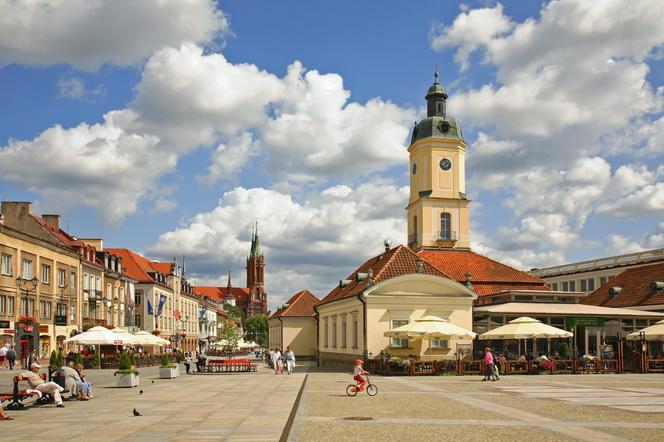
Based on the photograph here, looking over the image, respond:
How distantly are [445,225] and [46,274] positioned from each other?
33.8 meters

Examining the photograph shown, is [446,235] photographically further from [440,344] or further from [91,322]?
[91,322]

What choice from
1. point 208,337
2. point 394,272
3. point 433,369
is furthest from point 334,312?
point 208,337

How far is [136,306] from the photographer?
84562 millimetres

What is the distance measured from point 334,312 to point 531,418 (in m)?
33.3

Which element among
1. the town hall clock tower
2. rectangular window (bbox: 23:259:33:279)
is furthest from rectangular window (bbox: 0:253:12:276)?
the town hall clock tower

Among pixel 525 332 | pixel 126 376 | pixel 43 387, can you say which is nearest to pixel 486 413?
pixel 43 387

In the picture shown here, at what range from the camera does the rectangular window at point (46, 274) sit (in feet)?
171

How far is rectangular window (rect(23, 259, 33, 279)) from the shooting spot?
4881 cm

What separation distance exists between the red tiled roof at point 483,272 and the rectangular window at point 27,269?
28.5 metres

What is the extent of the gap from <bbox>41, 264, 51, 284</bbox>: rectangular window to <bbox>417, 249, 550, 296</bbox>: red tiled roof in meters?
27.8

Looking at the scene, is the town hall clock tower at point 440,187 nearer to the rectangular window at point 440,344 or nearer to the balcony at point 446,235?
the balcony at point 446,235

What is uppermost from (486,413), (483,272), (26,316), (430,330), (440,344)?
(483,272)

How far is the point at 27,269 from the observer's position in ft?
162

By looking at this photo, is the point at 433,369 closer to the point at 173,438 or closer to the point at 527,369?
the point at 527,369
